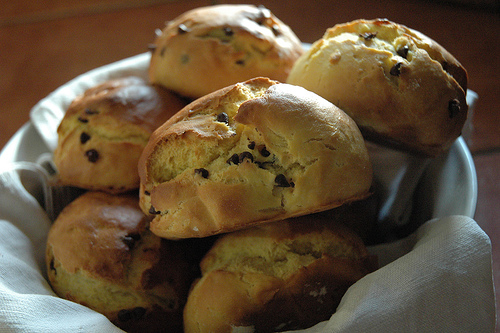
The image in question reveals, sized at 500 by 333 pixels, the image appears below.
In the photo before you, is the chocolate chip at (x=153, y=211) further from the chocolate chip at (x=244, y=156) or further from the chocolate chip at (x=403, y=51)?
the chocolate chip at (x=403, y=51)

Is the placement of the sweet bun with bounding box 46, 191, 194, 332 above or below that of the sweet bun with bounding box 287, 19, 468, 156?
below

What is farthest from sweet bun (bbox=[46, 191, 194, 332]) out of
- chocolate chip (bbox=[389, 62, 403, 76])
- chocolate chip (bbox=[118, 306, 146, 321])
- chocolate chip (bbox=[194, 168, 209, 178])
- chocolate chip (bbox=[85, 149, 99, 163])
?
chocolate chip (bbox=[389, 62, 403, 76])

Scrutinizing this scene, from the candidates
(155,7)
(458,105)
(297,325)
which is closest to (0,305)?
(297,325)

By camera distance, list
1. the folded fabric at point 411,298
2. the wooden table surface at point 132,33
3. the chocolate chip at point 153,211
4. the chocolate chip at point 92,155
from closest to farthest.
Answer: the folded fabric at point 411,298, the chocolate chip at point 153,211, the chocolate chip at point 92,155, the wooden table surface at point 132,33

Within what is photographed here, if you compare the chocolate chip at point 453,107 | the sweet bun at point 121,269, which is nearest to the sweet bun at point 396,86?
the chocolate chip at point 453,107

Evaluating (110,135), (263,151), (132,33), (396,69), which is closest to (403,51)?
(396,69)

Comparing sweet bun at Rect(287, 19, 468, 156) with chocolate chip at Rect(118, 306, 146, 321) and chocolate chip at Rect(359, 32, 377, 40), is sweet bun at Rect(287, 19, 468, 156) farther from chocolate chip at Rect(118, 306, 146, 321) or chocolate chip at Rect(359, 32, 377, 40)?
chocolate chip at Rect(118, 306, 146, 321)
